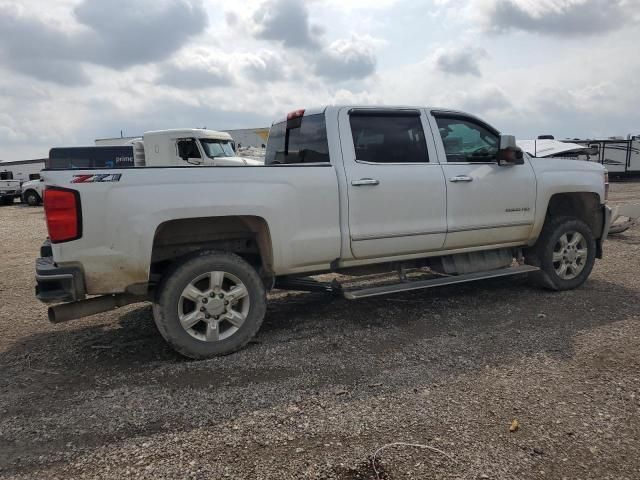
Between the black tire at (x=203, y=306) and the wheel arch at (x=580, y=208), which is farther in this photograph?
the wheel arch at (x=580, y=208)

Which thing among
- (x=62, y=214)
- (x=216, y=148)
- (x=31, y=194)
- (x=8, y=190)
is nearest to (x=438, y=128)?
(x=62, y=214)

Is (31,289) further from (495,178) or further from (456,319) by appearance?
(495,178)

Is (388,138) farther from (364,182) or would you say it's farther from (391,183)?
(364,182)

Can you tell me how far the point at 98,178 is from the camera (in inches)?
139

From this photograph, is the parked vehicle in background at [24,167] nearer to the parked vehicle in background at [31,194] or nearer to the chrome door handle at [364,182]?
the parked vehicle in background at [31,194]

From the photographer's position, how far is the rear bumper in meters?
3.51

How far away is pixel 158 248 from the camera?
4008mm

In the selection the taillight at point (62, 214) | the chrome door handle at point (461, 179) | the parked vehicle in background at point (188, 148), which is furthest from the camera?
the parked vehicle in background at point (188, 148)

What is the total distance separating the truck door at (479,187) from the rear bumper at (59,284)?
3.32 metres

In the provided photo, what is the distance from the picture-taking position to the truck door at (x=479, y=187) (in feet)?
16.0

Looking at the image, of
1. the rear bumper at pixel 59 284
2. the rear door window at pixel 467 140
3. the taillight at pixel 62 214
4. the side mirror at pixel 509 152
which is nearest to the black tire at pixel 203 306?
the rear bumper at pixel 59 284

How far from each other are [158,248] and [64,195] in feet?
2.72

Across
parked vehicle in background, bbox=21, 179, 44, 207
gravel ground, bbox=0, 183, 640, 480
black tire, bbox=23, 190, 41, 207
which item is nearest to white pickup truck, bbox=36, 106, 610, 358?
gravel ground, bbox=0, 183, 640, 480

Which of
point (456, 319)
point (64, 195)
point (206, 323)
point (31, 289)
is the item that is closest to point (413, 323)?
point (456, 319)
